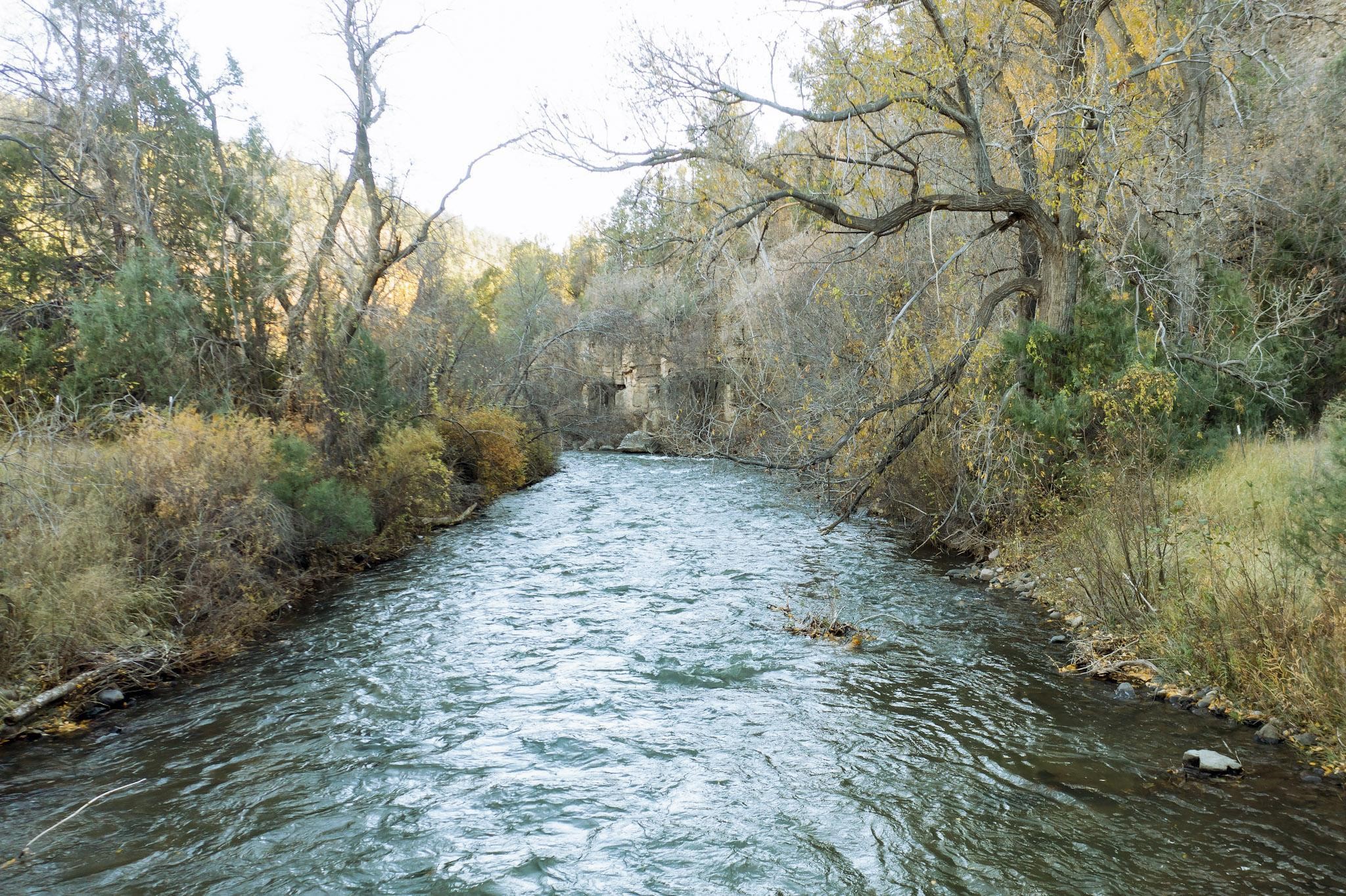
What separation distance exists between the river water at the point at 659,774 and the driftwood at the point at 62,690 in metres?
0.43

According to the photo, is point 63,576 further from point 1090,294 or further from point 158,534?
point 1090,294

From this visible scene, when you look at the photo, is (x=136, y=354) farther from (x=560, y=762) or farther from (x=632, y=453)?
(x=632, y=453)

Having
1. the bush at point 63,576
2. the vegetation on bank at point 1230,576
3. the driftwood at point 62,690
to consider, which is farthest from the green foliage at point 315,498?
the vegetation on bank at point 1230,576

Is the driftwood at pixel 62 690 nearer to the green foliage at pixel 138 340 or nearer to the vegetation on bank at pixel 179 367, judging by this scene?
the vegetation on bank at pixel 179 367

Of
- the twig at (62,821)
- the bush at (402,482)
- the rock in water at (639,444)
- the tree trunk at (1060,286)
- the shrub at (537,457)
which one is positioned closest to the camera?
the twig at (62,821)

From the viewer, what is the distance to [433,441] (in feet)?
56.7

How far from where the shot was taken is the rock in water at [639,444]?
38594 millimetres

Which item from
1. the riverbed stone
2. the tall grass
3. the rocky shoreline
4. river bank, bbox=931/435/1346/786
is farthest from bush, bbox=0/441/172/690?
river bank, bbox=931/435/1346/786

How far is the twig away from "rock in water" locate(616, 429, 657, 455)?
32247 millimetres

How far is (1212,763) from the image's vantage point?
5910 mm

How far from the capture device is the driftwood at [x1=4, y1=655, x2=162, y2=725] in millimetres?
6934

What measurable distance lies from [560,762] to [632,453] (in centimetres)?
3178

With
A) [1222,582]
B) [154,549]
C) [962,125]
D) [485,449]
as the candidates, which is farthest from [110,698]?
[485,449]

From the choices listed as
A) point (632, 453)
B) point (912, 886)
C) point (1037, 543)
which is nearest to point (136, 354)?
point (912, 886)
